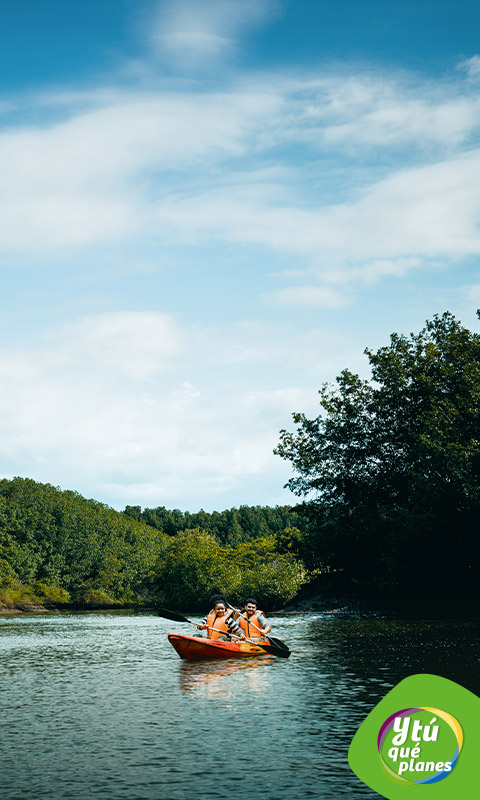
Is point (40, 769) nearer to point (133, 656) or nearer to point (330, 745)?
point (330, 745)

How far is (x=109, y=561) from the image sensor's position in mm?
91000

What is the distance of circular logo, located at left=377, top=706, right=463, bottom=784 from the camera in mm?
8250

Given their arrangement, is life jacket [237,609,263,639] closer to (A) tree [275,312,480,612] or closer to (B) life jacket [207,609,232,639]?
(B) life jacket [207,609,232,639]

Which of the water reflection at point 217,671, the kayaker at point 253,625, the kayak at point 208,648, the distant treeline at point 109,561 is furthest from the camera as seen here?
the distant treeline at point 109,561

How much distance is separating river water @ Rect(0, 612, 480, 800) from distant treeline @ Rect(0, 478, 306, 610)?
37372 mm

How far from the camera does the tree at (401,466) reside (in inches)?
1481

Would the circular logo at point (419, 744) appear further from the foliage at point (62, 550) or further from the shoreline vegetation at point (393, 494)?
the foliage at point (62, 550)

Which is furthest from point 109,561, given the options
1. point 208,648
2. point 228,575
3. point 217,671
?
point 217,671

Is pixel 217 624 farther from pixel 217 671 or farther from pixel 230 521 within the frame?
pixel 230 521

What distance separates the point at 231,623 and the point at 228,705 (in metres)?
9.57

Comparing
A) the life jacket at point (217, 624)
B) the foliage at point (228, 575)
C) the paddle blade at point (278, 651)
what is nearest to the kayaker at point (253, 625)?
the life jacket at point (217, 624)

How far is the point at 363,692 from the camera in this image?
16.5 metres

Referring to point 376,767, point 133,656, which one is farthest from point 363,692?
point 133,656

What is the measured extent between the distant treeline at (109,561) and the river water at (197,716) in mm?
37372
